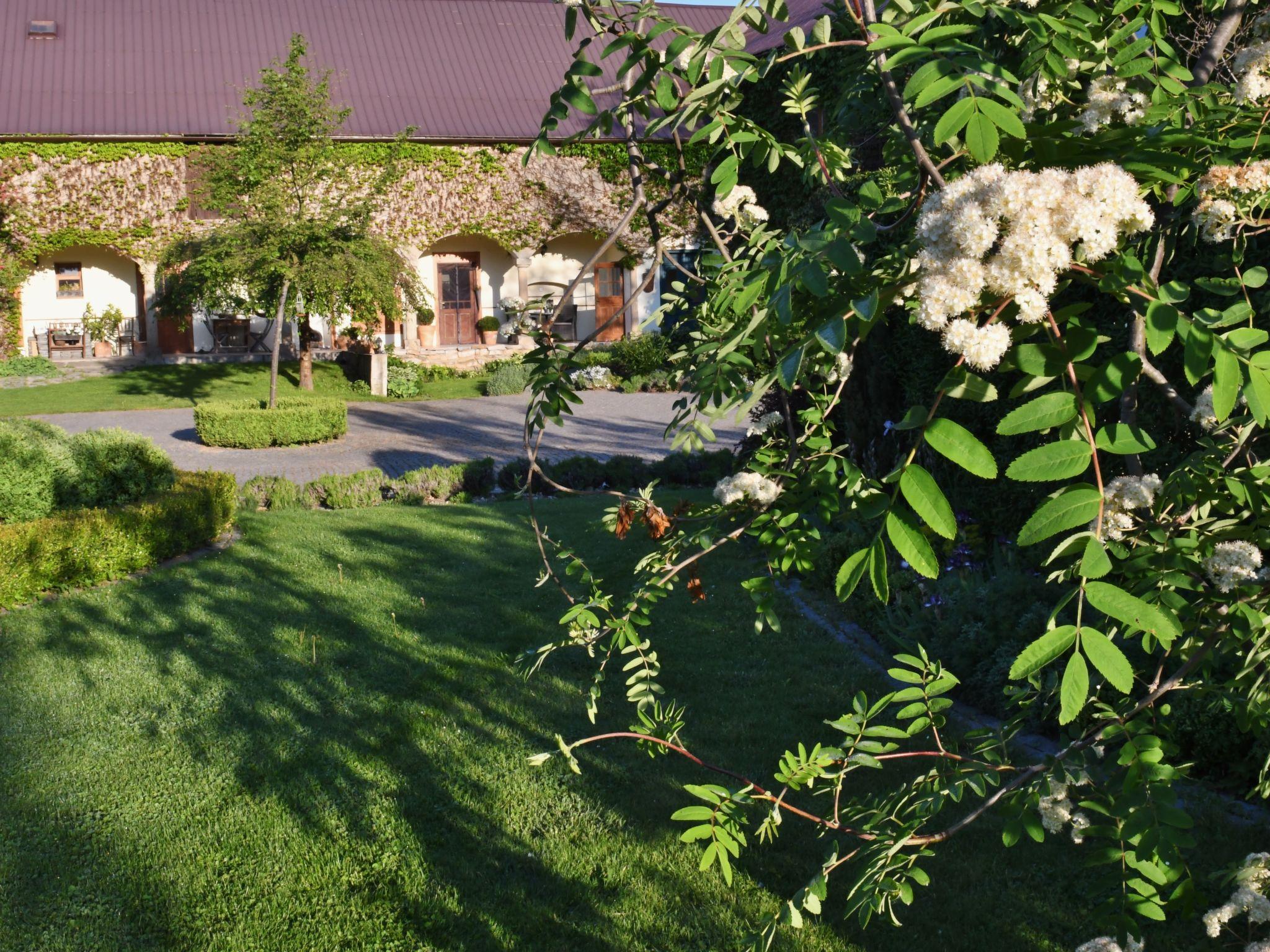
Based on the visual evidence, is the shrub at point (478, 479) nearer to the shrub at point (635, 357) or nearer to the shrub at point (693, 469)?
the shrub at point (693, 469)

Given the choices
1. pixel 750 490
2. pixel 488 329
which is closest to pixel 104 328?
pixel 488 329

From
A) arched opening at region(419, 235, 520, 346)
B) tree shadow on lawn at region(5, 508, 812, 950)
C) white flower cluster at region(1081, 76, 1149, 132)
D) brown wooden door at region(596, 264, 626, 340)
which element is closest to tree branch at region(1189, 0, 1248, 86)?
white flower cluster at region(1081, 76, 1149, 132)

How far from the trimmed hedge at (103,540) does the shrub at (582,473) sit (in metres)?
3.42

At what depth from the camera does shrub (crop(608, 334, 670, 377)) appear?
73.9 feet

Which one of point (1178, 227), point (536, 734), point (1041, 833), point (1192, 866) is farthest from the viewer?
point (536, 734)

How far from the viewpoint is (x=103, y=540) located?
7.59m

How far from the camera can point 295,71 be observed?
53.2ft

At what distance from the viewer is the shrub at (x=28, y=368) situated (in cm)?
2239

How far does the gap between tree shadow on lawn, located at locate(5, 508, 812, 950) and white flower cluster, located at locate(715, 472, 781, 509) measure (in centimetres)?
162

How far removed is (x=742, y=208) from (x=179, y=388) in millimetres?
20964

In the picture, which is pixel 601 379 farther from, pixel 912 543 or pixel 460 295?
pixel 912 543

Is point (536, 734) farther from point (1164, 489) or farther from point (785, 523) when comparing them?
point (1164, 489)

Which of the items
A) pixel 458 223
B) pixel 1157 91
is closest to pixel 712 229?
pixel 1157 91

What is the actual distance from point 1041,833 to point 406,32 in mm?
28144
